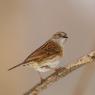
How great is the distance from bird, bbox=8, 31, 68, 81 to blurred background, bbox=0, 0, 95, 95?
0.76ft

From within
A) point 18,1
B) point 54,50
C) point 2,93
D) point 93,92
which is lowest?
point 93,92

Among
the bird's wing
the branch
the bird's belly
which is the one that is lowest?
the branch

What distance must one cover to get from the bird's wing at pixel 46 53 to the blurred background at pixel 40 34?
0.76 feet

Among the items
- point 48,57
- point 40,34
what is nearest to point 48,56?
point 48,57

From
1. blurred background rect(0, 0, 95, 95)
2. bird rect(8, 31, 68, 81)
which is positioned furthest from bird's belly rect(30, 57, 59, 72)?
blurred background rect(0, 0, 95, 95)

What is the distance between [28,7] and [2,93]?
0.29 m

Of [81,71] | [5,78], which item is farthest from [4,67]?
[81,71]

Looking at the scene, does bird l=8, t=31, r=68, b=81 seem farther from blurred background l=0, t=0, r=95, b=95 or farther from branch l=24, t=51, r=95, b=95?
blurred background l=0, t=0, r=95, b=95

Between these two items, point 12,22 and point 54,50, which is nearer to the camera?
point 54,50

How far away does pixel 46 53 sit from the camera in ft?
2.96

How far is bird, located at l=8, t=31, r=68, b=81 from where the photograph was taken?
89 cm

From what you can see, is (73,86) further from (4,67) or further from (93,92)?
(4,67)

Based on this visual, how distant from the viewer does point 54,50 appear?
2.99ft

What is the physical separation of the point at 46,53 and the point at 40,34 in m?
0.28
